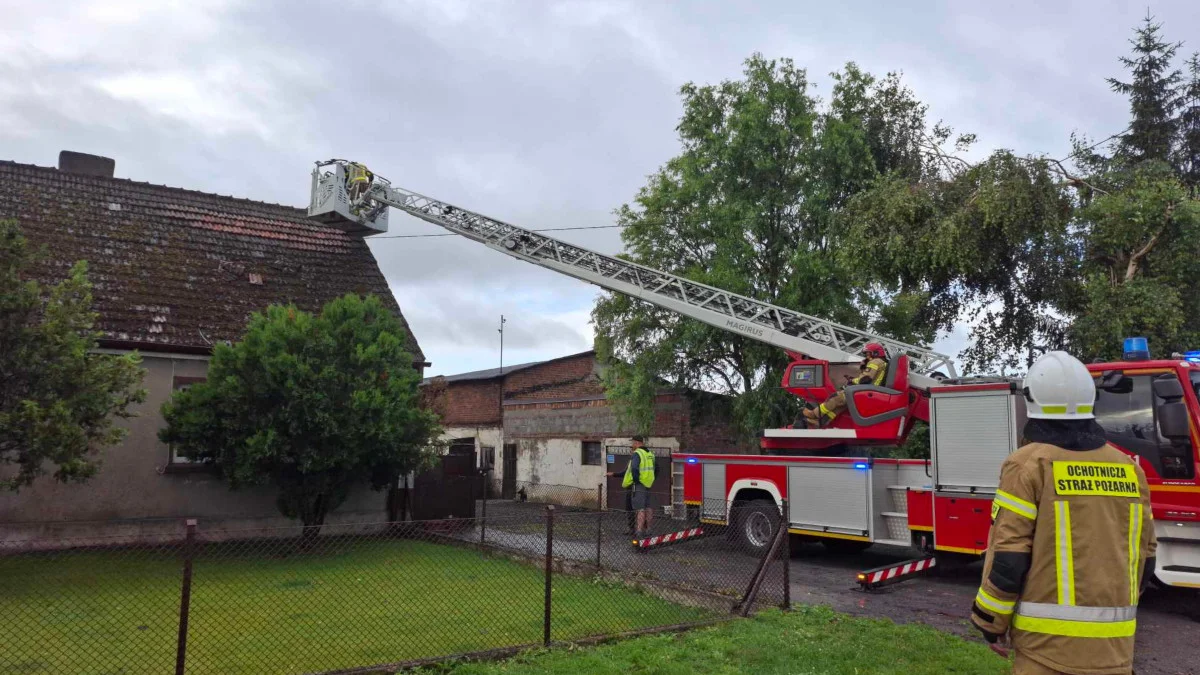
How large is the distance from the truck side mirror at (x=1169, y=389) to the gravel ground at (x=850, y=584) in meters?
2.13

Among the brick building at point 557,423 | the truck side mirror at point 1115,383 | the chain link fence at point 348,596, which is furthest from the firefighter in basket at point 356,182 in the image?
the truck side mirror at point 1115,383

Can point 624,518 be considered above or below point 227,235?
below

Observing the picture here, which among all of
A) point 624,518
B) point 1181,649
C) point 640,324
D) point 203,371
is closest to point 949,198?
point 640,324

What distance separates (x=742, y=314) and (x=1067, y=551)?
11.9 meters

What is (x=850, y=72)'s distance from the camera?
62.3 ft

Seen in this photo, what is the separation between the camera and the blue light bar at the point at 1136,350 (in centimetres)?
873

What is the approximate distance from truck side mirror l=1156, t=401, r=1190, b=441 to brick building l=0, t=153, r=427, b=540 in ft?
37.0

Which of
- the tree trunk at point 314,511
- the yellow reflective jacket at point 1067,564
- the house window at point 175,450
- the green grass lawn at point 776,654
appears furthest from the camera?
the house window at point 175,450

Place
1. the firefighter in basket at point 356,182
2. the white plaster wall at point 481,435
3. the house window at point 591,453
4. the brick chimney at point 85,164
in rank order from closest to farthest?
the brick chimney at point 85,164, the firefighter in basket at point 356,182, the house window at point 591,453, the white plaster wall at point 481,435

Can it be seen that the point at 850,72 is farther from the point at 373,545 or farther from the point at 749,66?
the point at 373,545

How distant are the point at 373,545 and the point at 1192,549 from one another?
1008cm

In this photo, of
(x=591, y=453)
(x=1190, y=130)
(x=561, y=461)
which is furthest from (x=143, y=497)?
(x=1190, y=130)

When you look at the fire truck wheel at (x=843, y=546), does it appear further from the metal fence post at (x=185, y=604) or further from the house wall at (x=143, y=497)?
A: the metal fence post at (x=185, y=604)

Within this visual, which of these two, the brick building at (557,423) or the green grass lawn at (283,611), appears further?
the brick building at (557,423)
